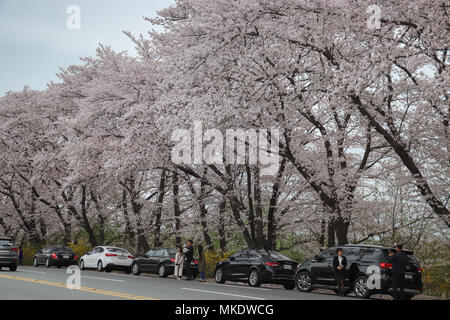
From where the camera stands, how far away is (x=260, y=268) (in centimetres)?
2027

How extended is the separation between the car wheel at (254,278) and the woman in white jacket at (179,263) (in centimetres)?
437

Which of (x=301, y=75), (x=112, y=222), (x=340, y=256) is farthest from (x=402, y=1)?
(x=112, y=222)

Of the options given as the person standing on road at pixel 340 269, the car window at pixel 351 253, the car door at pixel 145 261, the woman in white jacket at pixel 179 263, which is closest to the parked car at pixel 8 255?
the car door at pixel 145 261

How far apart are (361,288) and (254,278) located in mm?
5024

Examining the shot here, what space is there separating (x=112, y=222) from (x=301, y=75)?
22284 mm

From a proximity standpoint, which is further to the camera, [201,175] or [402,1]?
[201,175]

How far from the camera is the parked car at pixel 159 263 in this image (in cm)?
2509

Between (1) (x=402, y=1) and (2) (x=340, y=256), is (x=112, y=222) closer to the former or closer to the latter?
(2) (x=340, y=256)

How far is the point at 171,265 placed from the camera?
25.1m

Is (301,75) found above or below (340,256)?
above

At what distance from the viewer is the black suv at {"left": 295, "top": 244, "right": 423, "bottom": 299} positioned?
52.7 ft

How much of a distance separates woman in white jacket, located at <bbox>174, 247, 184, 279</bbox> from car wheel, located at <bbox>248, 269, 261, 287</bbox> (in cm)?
437

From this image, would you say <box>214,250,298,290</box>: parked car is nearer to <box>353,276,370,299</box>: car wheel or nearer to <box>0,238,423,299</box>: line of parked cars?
<box>0,238,423,299</box>: line of parked cars

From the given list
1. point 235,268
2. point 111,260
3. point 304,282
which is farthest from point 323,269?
point 111,260
